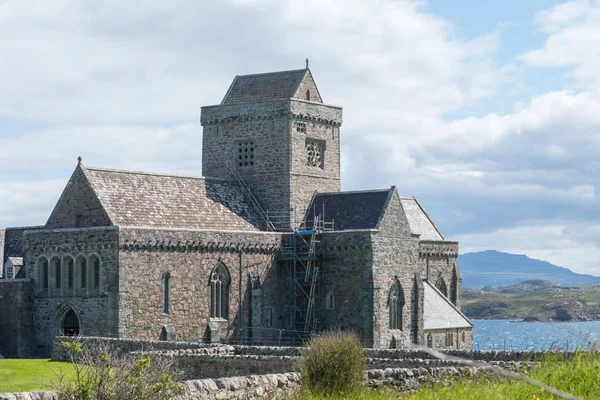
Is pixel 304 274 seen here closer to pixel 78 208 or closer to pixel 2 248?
pixel 78 208

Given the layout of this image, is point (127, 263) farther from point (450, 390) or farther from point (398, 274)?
point (450, 390)

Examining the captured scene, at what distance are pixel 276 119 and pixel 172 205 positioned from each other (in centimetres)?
740

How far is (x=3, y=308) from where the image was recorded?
48.4 meters

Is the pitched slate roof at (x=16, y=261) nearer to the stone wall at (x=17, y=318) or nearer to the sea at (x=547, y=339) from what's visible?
the stone wall at (x=17, y=318)

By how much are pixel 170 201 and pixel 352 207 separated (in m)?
8.29

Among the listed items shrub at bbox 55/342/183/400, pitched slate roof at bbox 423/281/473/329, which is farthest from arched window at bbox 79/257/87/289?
shrub at bbox 55/342/183/400

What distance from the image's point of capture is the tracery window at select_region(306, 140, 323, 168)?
5569cm

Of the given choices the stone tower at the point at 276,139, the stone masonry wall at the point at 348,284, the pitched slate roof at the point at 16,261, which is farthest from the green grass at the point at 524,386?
the pitched slate roof at the point at 16,261

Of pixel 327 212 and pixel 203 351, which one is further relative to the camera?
pixel 327 212

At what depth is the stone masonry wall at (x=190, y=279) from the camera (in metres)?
46.2

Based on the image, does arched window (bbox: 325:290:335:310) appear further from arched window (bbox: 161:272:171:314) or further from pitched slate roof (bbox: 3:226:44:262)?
pitched slate roof (bbox: 3:226:44:262)

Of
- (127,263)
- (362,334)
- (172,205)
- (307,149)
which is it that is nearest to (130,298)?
(127,263)

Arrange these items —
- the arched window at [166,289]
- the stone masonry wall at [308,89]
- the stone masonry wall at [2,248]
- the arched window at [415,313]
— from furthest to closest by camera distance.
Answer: the stone masonry wall at [2,248] < the stone masonry wall at [308,89] < the arched window at [415,313] < the arched window at [166,289]

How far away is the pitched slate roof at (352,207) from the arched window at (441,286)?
1020cm
